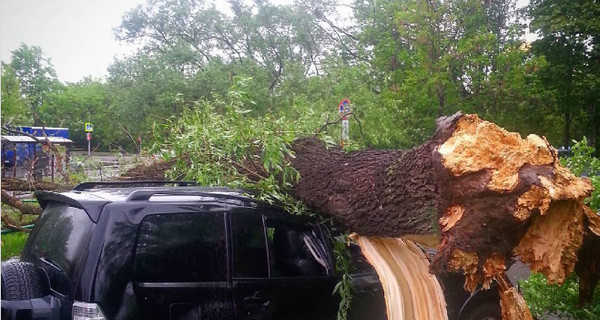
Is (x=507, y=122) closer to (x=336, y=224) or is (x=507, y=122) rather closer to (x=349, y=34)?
(x=336, y=224)

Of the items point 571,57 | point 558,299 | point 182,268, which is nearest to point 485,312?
point 558,299

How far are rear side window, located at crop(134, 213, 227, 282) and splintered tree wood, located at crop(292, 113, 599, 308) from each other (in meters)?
0.82

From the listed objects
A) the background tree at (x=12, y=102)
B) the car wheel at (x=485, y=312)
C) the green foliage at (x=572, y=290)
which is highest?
the background tree at (x=12, y=102)

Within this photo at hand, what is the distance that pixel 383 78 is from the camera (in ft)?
28.2

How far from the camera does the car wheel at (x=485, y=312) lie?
11.4 feet

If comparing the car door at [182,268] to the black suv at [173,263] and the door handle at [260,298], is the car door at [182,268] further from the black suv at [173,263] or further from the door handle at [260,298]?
the door handle at [260,298]

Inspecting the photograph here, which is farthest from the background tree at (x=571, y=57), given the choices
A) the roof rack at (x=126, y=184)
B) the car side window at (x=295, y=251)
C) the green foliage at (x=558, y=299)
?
the roof rack at (x=126, y=184)

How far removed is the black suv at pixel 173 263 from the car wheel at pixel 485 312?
2.69 ft

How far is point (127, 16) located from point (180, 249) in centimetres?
698

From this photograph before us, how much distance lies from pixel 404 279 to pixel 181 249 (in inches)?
53.4

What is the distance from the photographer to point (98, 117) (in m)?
8.43

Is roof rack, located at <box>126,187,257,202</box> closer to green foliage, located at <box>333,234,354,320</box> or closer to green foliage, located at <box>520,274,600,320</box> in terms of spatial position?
green foliage, located at <box>333,234,354,320</box>

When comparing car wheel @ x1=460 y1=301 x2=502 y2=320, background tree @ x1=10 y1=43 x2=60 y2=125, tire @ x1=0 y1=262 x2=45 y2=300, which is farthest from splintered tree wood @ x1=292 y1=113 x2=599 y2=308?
background tree @ x1=10 y1=43 x2=60 y2=125

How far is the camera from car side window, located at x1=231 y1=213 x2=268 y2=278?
2631mm
